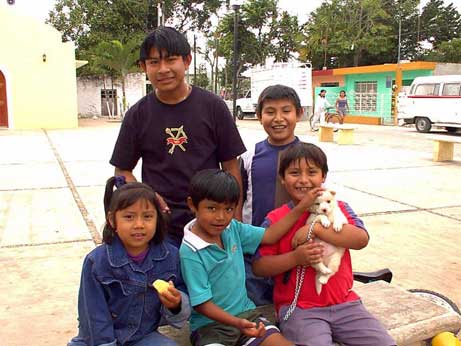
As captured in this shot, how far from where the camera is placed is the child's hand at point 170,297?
1.92m

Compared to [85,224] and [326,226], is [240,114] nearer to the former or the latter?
[85,224]

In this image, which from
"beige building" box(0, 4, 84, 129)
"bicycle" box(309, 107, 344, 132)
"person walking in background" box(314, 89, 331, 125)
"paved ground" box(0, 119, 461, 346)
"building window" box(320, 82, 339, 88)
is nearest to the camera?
"paved ground" box(0, 119, 461, 346)

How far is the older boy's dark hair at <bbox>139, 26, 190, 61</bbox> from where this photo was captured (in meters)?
2.30

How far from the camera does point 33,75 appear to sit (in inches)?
747

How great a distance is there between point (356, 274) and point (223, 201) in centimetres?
149

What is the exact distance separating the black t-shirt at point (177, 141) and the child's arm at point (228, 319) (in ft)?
1.97

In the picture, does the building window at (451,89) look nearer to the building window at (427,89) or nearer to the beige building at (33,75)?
the building window at (427,89)

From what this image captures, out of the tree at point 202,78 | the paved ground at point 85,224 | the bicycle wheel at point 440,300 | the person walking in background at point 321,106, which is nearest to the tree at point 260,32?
the tree at point 202,78

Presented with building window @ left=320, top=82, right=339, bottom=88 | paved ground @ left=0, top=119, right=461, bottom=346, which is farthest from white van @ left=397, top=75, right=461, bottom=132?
building window @ left=320, top=82, right=339, bottom=88

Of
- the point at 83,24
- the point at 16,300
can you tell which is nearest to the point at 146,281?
the point at 16,300

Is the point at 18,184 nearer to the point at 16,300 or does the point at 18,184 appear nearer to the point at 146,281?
the point at 16,300

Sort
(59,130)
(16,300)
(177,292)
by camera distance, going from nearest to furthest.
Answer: (177,292) < (16,300) < (59,130)

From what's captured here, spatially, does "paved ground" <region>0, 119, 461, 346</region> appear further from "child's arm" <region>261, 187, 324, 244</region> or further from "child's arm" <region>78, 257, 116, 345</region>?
"child's arm" <region>261, 187, 324, 244</region>

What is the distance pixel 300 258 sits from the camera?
2.16 m
